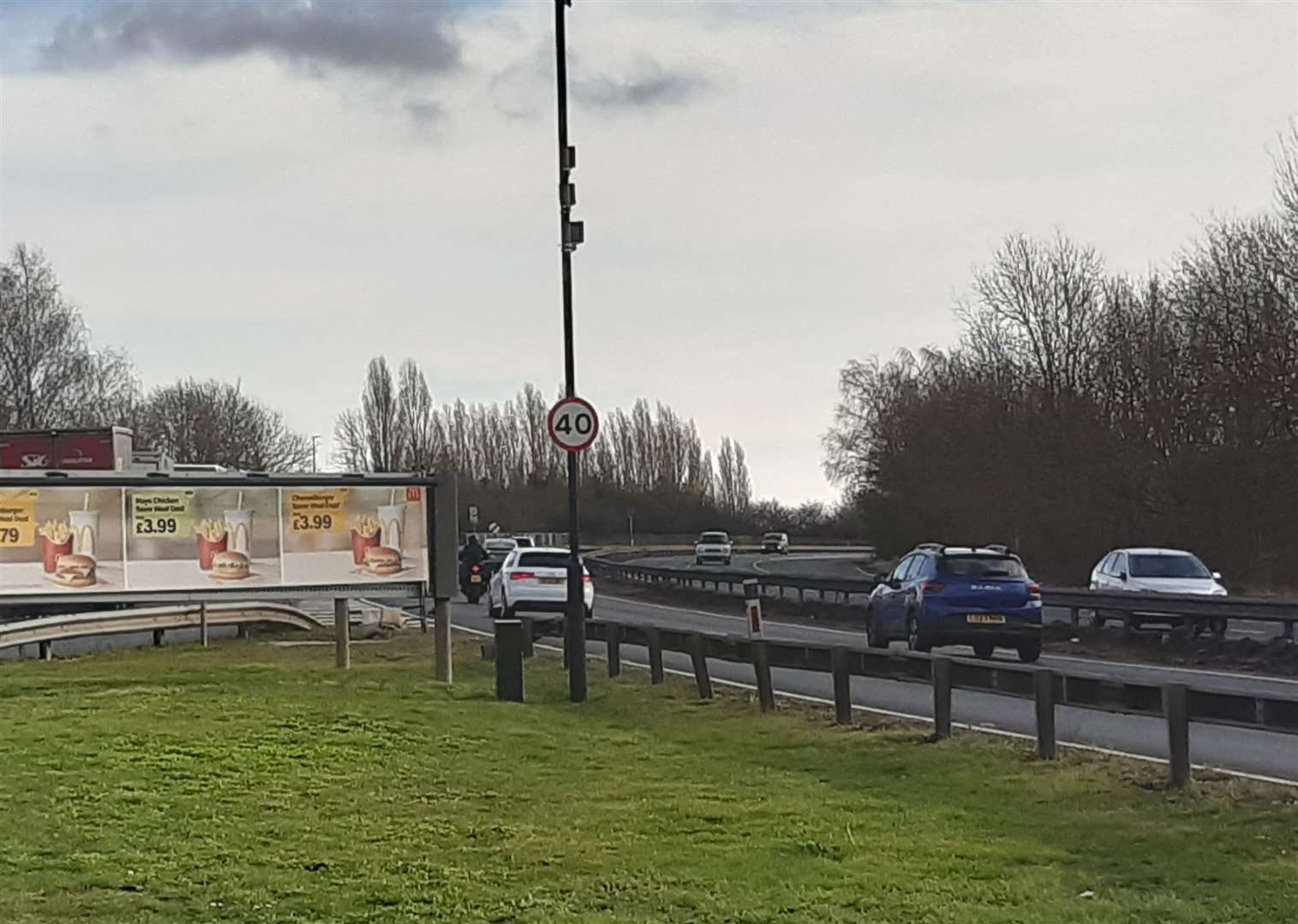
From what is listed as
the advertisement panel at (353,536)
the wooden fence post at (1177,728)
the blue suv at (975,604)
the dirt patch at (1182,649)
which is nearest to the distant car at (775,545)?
the dirt patch at (1182,649)

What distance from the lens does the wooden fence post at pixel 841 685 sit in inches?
600

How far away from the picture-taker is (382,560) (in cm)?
2152

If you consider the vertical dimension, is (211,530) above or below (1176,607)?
above

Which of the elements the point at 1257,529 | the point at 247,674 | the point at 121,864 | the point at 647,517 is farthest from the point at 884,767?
the point at 647,517

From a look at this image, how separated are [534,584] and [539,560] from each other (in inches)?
24.2

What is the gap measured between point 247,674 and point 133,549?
2.32 metres

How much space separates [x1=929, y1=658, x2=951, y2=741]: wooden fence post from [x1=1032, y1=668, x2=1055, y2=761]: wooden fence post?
1106 mm

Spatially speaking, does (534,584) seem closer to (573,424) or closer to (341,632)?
(341,632)

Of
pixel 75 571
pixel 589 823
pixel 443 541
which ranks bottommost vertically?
pixel 589 823

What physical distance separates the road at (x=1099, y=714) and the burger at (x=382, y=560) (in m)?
4.03

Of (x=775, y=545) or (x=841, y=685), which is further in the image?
(x=775, y=545)

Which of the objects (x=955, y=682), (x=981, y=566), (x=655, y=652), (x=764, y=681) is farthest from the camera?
(x=981, y=566)

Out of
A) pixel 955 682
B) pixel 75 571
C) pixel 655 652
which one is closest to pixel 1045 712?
pixel 955 682

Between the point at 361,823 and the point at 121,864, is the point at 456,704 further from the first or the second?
the point at 121,864
